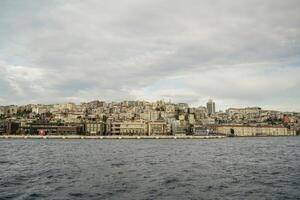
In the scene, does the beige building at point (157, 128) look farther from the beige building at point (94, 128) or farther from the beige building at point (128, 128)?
the beige building at point (94, 128)

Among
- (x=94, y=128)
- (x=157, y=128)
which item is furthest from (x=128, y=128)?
(x=94, y=128)

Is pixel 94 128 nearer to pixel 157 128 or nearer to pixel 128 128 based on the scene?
pixel 128 128

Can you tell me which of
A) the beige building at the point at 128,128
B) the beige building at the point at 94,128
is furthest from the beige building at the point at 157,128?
the beige building at the point at 94,128

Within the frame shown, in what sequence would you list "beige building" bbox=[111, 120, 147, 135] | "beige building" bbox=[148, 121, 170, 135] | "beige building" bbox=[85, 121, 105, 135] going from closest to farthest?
"beige building" bbox=[85, 121, 105, 135], "beige building" bbox=[111, 120, 147, 135], "beige building" bbox=[148, 121, 170, 135]

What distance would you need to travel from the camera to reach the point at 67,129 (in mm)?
188625

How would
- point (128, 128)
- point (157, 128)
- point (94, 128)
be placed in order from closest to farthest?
point (94, 128)
point (128, 128)
point (157, 128)

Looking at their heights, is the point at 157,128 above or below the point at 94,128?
below

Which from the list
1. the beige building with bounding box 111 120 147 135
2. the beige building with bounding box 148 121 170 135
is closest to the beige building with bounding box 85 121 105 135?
the beige building with bounding box 111 120 147 135

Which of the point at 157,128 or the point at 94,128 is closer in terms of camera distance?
the point at 94,128

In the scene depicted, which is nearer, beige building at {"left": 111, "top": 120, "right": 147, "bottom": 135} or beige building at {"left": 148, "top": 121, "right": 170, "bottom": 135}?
beige building at {"left": 111, "top": 120, "right": 147, "bottom": 135}

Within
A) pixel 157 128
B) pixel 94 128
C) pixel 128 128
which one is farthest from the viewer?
pixel 157 128

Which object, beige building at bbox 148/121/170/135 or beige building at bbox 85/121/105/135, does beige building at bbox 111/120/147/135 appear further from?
beige building at bbox 85/121/105/135

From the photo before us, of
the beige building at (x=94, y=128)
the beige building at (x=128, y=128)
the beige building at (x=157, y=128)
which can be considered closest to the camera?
the beige building at (x=94, y=128)

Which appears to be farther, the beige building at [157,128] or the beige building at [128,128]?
the beige building at [157,128]
